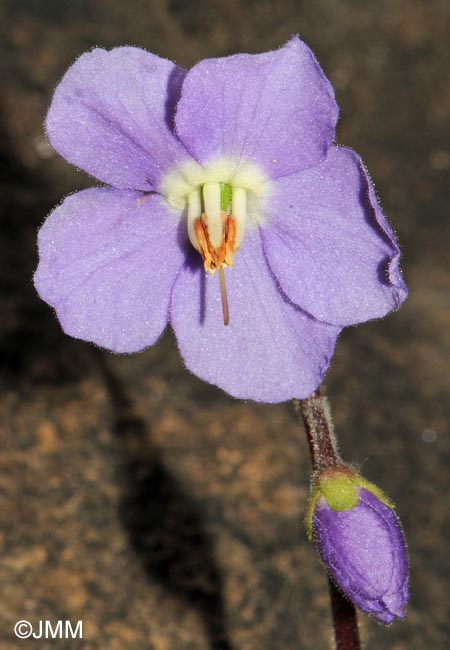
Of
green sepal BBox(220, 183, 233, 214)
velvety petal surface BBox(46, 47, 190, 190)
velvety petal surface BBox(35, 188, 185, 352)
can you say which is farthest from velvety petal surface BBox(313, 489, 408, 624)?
velvety petal surface BBox(46, 47, 190, 190)

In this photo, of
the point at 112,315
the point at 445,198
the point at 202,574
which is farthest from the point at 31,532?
the point at 445,198

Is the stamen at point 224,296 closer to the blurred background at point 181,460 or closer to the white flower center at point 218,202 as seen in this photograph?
the white flower center at point 218,202

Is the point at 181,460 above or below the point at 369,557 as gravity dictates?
below

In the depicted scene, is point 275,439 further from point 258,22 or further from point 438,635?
point 258,22

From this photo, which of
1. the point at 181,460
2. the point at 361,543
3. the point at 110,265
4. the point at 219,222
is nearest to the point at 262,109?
the point at 219,222

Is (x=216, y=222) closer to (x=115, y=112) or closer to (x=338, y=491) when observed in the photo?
(x=115, y=112)

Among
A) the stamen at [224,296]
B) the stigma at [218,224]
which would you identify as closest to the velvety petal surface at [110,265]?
the stigma at [218,224]
